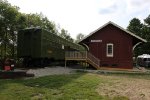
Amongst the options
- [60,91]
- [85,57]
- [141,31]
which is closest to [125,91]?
[60,91]

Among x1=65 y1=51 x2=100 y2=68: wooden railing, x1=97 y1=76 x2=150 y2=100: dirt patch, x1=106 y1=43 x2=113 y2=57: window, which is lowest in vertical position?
x1=97 y1=76 x2=150 y2=100: dirt patch

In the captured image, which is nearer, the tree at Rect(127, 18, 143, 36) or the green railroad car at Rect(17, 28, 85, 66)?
the green railroad car at Rect(17, 28, 85, 66)

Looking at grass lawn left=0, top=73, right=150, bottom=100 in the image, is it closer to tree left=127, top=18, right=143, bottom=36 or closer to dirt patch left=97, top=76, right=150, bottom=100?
dirt patch left=97, top=76, right=150, bottom=100

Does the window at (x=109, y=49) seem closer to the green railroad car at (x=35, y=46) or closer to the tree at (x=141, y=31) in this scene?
the green railroad car at (x=35, y=46)

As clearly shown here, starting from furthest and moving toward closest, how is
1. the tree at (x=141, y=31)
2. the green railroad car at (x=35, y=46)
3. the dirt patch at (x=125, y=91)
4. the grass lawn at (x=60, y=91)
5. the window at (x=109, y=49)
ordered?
the tree at (x=141, y=31) → the window at (x=109, y=49) → the green railroad car at (x=35, y=46) → the dirt patch at (x=125, y=91) → the grass lawn at (x=60, y=91)

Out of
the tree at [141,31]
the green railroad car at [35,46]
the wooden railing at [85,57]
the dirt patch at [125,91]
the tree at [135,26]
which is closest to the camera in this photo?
the dirt patch at [125,91]

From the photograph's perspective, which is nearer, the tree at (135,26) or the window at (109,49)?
the window at (109,49)

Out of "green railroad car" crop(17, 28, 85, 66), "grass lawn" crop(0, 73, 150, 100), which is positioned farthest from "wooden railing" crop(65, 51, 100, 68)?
"grass lawn" crop(0, 73, 150, 100)

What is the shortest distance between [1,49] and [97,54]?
18479mm

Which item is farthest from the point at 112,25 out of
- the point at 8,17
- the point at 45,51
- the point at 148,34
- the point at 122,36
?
the point at 148,34

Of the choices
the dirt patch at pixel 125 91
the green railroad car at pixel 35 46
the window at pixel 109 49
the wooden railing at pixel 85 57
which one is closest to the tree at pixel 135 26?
the window at pixel 109 49

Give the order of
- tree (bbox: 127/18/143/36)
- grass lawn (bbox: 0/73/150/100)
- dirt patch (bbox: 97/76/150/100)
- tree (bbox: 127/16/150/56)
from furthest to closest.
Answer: tree (bbox: 127/18/143/36) < tree (bbox: 127/16/150/56) < dirt patch (bbox: 97/76/150/100) < grass lawn (bbox: 0/73/150/100)

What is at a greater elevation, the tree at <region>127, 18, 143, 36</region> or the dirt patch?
the tree at <region>127, 18, 143, 36</region>

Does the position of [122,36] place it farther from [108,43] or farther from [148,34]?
[148,34]
